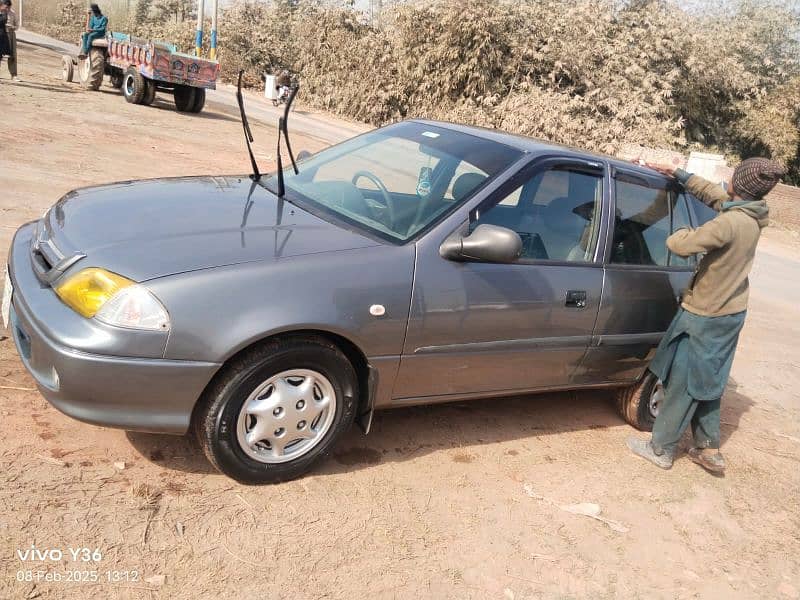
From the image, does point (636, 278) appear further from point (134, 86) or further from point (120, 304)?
point (134, 86)

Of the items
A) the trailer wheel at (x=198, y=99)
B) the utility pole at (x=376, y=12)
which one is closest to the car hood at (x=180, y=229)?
the trailer wheel at (x=198, y=99)

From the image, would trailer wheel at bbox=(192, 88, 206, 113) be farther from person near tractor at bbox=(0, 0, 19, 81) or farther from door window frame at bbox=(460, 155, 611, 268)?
door window frame at bbox=(460, 155, 611, 268)

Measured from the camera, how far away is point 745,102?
2589 cm

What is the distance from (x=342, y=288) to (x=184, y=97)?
16182 mm

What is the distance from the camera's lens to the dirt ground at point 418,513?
9.18 ft

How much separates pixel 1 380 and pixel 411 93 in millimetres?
25305

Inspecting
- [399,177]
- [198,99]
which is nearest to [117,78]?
[198,99]

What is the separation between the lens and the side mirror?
344cm

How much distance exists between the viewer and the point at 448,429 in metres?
4.35

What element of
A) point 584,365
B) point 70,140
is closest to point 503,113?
point 70,140

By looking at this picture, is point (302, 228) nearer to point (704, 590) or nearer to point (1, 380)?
point (1, 380)

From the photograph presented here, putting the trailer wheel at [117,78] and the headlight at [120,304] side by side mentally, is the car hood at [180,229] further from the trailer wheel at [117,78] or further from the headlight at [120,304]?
the trailer wheel at [117,78]

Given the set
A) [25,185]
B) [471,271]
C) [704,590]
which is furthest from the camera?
[25,185]
